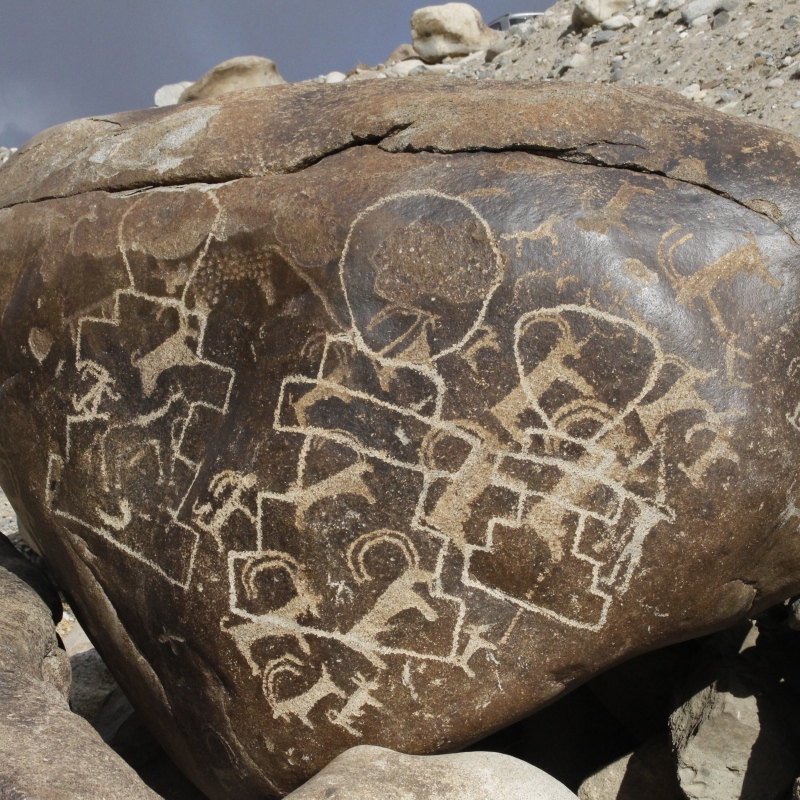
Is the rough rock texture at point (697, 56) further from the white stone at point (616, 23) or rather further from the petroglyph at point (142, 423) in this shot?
the petroglyph at point (142, 423)

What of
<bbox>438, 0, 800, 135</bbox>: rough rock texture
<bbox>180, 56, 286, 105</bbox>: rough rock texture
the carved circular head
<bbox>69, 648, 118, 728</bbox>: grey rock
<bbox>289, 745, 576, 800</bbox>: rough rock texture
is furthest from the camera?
<bbox>180, 56, 286, 105</bbox>: rough rock texture

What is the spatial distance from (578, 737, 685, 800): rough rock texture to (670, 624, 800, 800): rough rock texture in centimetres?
14

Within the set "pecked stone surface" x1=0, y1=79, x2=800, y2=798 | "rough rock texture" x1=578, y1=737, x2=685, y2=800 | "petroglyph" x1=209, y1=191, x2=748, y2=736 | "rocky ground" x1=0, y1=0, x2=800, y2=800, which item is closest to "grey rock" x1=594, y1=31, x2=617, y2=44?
"rocky ground" x1=0, y1=0, x2=800, y2=800

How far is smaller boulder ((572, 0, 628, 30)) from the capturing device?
6530mm

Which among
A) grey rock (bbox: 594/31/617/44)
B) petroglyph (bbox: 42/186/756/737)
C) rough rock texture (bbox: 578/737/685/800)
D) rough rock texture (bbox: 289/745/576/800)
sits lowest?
rough rock texture (bbox: 578/737/685/800)

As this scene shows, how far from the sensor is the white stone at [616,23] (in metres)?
6.30

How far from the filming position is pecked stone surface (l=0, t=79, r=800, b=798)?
5.60 ft

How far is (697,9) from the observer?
5652 millimetres

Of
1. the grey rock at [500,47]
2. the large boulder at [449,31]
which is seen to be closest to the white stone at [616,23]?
the grey rock at [500,47]

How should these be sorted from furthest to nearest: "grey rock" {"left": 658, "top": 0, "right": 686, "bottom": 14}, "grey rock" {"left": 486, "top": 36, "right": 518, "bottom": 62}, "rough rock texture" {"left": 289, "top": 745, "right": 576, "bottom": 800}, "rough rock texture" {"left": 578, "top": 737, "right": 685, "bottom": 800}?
"grey rock" {"left": 486, "top": 36, "right": 518, "bottom": 62} < "grey rock" {"left": 658, "top": 0, "right": 686, "bottom": 14} < "rough rock texture" {"left": 578, "top": 737, "right": 685, "bottom": 800} < "rough rock texture" {"left": 289, "top": 745, "right": 576, "bottom": 800}

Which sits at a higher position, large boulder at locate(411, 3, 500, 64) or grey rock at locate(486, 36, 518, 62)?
large boulder at locate(411, 3, 500, 64)

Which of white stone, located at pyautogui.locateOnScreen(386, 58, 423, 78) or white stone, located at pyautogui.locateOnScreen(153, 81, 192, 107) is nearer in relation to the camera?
white stone, located at pyautogui.locateOnScreen(386, 58, 423, 78)

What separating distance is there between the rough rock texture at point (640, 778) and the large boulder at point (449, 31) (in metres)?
8.00

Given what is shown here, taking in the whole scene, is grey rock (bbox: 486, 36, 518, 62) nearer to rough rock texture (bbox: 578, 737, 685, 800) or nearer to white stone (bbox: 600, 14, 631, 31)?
white stone (bbox: 600, 14, 631, 31)
